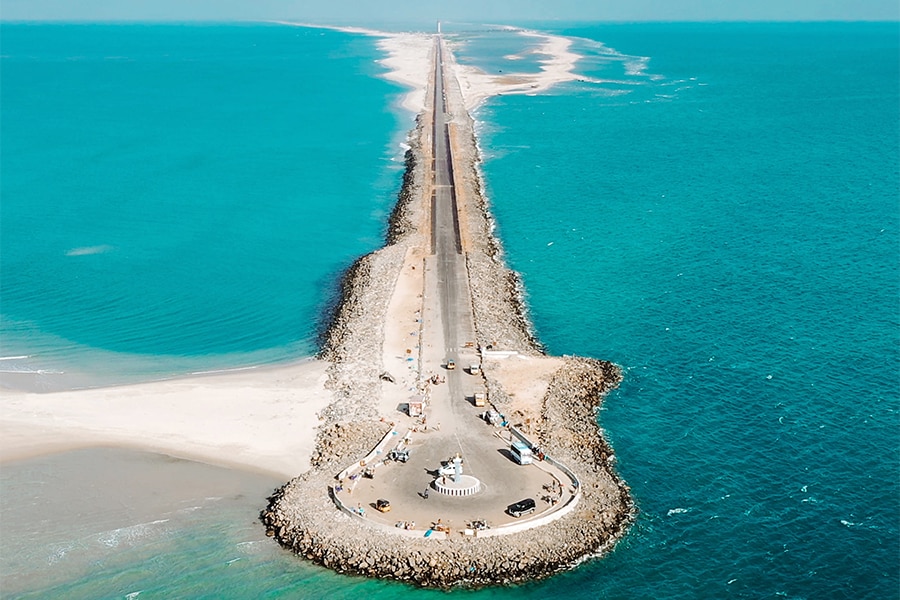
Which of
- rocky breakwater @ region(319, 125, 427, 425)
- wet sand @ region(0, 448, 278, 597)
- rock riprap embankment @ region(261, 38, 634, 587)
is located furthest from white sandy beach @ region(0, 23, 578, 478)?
rock riprap embankment @ region(261, 38, 634, 587)

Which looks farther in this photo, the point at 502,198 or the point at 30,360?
the point at 502,198

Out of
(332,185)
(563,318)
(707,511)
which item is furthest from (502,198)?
(707,511)

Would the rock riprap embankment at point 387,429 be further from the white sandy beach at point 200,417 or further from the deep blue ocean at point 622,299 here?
the white sandy beach at point 200,417

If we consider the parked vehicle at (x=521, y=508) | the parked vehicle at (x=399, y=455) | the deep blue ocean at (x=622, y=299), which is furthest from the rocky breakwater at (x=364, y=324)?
the parked vehicle at (x=521, y=508)

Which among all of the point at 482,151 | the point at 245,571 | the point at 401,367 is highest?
the point at 482,151

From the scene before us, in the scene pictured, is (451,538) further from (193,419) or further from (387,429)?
(193,419)

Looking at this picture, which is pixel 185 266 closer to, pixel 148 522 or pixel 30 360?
pixel 30 360

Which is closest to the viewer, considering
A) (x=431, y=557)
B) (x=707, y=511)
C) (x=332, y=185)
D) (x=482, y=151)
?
(x=431, y=557)
